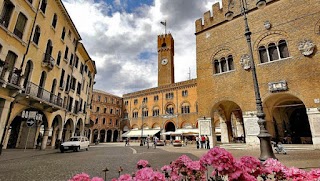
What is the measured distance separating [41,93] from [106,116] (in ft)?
→ 124

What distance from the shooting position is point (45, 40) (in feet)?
54.8

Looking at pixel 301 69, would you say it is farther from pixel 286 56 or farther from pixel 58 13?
pixel 58 13

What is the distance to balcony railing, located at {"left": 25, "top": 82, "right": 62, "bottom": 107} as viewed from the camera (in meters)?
14.3

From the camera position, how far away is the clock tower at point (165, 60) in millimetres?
53062

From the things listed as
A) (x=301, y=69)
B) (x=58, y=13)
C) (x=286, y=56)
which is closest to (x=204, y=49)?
(x=286, y=56)

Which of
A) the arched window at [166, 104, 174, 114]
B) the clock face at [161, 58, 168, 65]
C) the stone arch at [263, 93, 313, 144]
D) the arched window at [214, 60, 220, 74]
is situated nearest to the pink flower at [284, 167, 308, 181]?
the stone arch at [263, 93, 313, 144]

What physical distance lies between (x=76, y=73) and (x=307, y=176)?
26298 millimetres

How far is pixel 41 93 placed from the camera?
16.0 meters

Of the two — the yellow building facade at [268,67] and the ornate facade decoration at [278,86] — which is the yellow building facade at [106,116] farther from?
the ornate facade decoration at [278,86]

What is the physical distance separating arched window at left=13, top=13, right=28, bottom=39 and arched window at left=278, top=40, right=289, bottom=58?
21440mm

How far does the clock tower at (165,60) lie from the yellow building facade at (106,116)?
15110 millimetres

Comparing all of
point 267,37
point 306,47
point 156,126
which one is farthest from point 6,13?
point 156,126

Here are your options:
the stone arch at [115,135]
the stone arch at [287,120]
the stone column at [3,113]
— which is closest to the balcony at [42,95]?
the stone column at [3,113]

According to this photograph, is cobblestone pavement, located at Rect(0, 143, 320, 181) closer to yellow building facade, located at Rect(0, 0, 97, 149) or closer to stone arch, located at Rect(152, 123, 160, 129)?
yellow building facade, located at Rect(0, 0, 97, 149)
